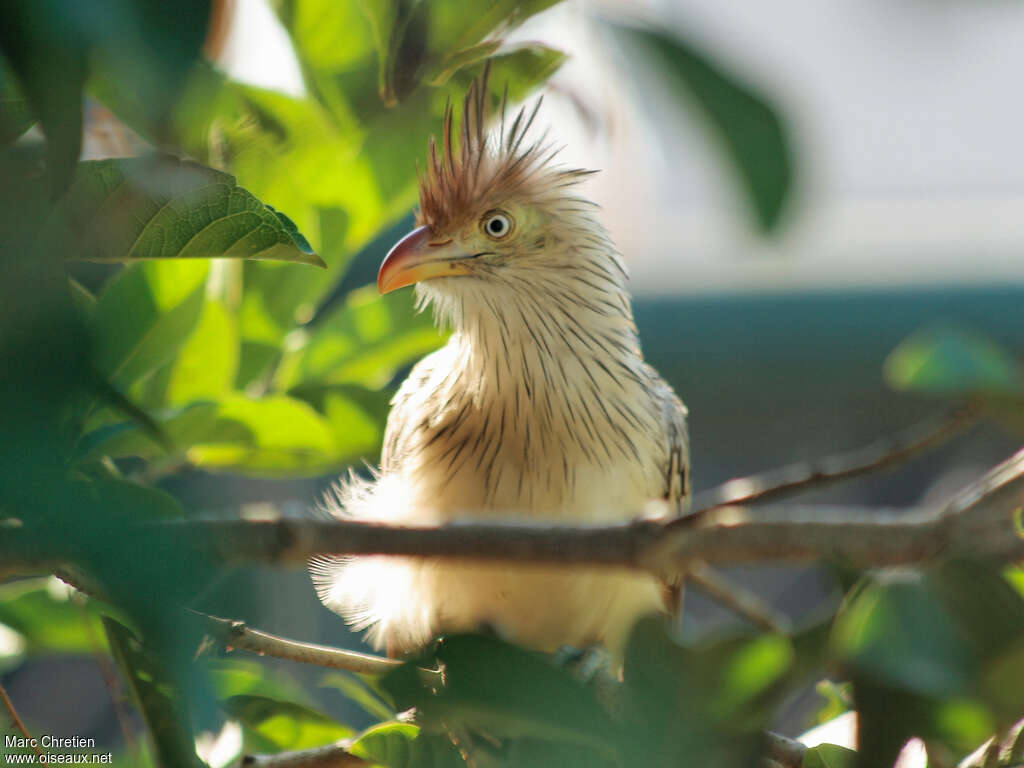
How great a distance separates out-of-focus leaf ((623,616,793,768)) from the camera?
Answer: 0.58 meters

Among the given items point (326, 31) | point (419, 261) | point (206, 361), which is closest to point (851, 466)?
point (326, 31)

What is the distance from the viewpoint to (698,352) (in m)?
4.46

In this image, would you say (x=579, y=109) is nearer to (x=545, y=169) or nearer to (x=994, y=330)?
(x=545, y=169)

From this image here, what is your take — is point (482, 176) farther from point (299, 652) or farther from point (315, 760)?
point (315, 760)

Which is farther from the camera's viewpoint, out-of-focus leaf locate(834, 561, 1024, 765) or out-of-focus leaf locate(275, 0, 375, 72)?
out-of-focus leaf locate(275, 0, 375, 72)

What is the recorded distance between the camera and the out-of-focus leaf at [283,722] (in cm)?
121

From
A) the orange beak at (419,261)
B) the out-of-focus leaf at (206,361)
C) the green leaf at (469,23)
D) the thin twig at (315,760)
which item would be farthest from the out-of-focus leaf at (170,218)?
the orange beak at (419,261)

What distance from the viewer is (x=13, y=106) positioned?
2.04 feet

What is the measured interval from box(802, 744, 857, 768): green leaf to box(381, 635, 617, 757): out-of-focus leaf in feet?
1.25

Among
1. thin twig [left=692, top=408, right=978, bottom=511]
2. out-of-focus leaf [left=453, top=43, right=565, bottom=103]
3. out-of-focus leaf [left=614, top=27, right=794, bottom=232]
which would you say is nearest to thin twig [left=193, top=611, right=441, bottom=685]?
thin twig [left=692, top=408, right=978, bottom=511]

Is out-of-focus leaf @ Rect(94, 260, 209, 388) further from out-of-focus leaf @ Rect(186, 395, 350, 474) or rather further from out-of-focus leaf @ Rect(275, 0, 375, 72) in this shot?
out-of-focus leaf @ Rect(275, 0, 375, 72)

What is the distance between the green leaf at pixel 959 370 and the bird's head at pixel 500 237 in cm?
134

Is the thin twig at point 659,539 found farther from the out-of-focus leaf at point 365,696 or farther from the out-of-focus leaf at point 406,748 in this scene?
the out-of-focus leaf at point 365,696

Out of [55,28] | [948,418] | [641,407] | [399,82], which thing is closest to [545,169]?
[641,407]
